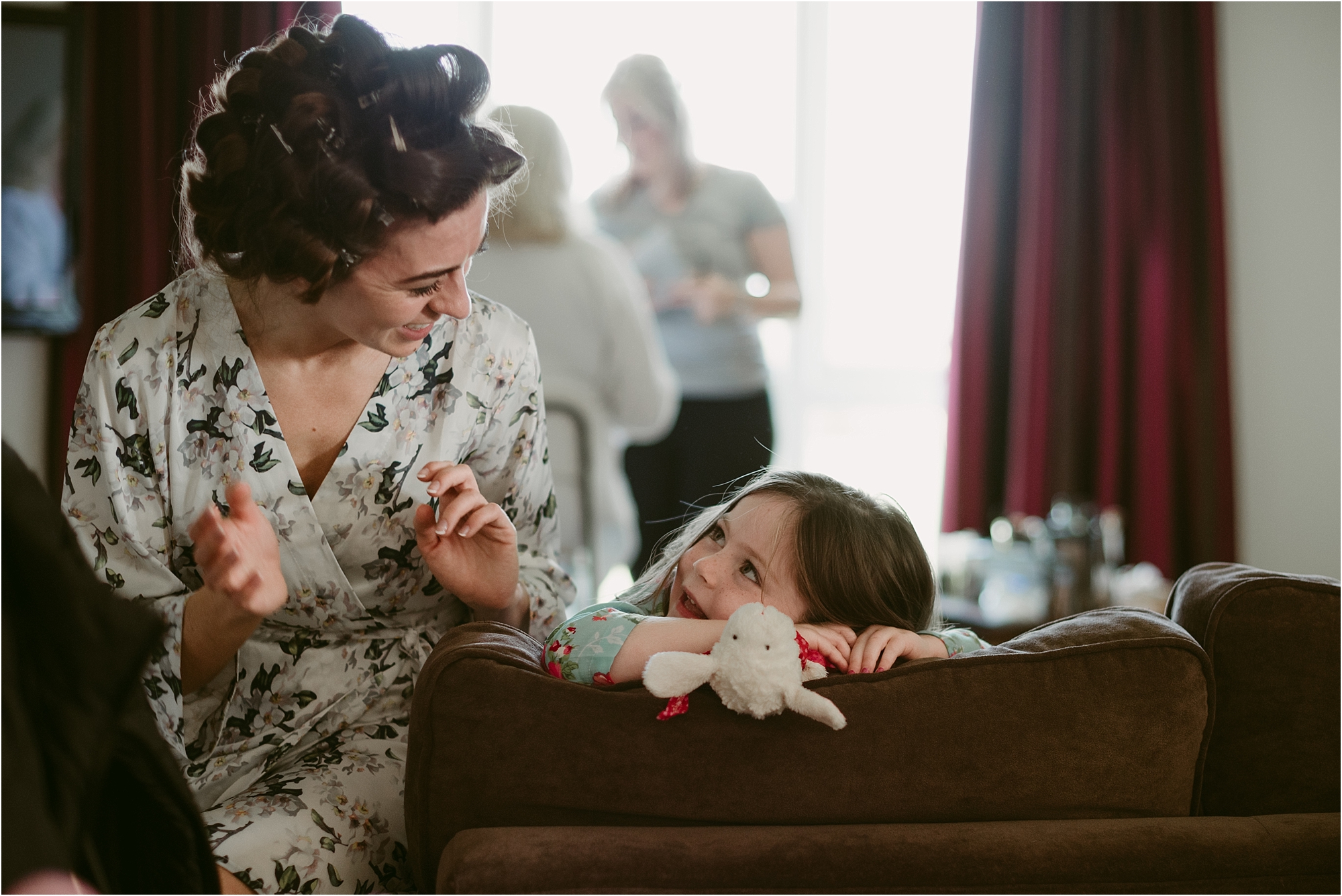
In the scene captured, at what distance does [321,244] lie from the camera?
0.98 metres

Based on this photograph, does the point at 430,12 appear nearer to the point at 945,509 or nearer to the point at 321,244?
the point at 945,509

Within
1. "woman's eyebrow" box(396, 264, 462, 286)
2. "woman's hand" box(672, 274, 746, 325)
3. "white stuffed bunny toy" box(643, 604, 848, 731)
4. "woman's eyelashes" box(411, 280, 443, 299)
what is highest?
"woman's eyebrow" box(396, 264, 462, 286)

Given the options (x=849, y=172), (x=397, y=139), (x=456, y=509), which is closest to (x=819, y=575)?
(x=456, y=509)

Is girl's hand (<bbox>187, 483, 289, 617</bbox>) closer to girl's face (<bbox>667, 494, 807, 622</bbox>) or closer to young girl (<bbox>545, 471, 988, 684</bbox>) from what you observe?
young girl (<bbox>545, 471, 988, 684</bbox>)

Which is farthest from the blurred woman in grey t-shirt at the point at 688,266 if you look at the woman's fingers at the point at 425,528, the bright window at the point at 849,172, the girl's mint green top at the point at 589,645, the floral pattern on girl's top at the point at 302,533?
the girl's mint green top at the point at 589,645

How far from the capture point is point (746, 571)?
106 centimetres

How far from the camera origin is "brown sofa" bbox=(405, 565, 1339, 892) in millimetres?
727

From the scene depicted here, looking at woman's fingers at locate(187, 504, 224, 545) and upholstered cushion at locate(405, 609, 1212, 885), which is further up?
woman's fingers at locate(187, 504, 224, 545)

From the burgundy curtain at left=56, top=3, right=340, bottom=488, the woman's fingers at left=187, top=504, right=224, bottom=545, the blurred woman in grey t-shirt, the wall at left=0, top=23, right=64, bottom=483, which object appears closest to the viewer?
the woman's fingers at left=187, top=504, right=224, bottom=545

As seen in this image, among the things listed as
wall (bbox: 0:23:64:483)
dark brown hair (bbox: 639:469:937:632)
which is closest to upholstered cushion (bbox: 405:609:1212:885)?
dark brown hair (bbox: 639:469:937:632)

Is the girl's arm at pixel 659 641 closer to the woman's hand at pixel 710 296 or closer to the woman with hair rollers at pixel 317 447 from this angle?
the woman with hair rollers at pixel 317 447

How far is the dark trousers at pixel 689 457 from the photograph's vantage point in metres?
2.50

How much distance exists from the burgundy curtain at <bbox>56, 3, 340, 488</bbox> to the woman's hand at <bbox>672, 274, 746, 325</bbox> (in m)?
1.41

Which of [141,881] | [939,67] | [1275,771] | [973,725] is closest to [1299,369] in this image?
[939,67]
